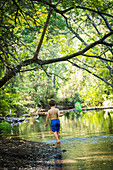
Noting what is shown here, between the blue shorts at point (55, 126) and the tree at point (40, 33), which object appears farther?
the blue shorts at point (55, 126)

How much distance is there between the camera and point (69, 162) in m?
3.59

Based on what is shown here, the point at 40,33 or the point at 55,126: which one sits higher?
the point at 40,33

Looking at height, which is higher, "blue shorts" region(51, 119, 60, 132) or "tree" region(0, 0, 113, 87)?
"tree" region(0, 0, 113, 87)

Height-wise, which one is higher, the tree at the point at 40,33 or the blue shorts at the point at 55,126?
the tree at the point at 40,33

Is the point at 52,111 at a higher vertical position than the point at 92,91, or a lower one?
lower

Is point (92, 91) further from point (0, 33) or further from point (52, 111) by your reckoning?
point (0, 33)

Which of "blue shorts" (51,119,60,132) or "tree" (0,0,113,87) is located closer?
"tree" (0,0,113,87)

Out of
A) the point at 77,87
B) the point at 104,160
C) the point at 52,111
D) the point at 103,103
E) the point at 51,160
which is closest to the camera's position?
the point at 104,160

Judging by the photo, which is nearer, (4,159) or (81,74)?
(4,159)

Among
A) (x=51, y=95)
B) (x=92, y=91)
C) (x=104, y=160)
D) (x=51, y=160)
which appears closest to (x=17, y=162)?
(x=51, y=160)

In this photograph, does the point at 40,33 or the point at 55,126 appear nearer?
the point at 55,126

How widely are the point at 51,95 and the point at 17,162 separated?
27552 millimetres

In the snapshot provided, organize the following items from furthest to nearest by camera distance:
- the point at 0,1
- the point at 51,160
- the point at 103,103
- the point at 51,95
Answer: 1. the point at 51,95
2. the point at 103,103
3. the point at 0,1
4. the point at 51,160

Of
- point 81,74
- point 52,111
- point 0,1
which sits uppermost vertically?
point 81,74
